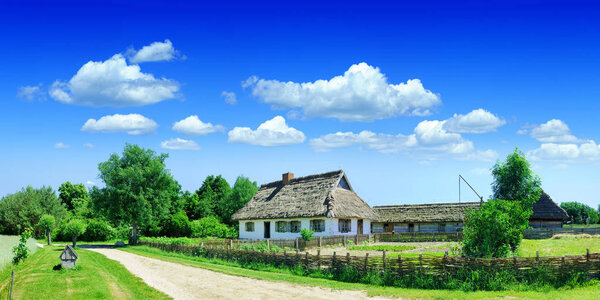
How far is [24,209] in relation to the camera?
5762 centimetres

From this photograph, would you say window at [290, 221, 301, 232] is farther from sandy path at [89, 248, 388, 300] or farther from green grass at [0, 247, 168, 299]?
green grass at [0, 247, 168, 299]

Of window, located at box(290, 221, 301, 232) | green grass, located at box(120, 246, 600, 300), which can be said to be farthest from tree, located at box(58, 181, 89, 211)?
green grass, located at box(120, 246, 600, 300)

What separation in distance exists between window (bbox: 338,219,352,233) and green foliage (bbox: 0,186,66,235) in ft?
132

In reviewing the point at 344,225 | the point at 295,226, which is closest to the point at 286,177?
the point at 295,226

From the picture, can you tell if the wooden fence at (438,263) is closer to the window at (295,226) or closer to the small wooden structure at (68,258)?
the small wooden structure at (68,258)

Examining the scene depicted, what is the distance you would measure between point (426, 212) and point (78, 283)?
39684mm

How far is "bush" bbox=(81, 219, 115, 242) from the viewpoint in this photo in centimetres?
5056

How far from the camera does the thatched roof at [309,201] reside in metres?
41.0

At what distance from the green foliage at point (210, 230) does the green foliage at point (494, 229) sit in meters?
36.4

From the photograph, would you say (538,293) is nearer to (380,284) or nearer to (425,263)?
(425,263)

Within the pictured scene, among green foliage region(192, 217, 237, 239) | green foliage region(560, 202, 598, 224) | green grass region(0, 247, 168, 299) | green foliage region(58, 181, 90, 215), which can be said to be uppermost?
green foliage region(58, 181, 90, 215)

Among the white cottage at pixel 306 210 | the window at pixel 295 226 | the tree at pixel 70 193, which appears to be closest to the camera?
the white cottage at pixel 306 210

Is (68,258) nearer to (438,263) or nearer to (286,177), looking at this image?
(438,263)

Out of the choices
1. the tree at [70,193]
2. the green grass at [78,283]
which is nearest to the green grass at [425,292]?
the green grass at [78,283]
